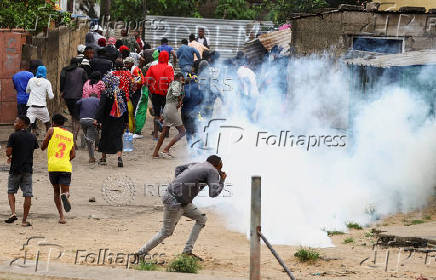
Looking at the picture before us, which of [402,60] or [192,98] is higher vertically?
[402,60]

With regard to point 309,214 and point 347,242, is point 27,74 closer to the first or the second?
point 309,214

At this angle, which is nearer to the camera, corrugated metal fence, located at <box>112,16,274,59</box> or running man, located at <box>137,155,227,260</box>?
running man, located at <box>137,155,227,260</box>

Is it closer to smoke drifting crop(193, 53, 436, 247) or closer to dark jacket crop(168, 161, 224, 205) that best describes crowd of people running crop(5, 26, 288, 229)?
smoke drifting crop(193, 53, 436, 247)

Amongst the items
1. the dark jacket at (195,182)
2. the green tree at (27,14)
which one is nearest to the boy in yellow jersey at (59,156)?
the dark jacket at (195,182)

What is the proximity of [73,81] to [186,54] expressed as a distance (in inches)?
203

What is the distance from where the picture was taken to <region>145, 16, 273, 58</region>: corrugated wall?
1336 inches

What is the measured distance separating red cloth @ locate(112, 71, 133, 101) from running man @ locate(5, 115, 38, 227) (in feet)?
16.3

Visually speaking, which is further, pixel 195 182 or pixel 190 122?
pixel 190 122

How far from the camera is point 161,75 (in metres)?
18.8

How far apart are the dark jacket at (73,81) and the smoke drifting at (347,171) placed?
3.88 m

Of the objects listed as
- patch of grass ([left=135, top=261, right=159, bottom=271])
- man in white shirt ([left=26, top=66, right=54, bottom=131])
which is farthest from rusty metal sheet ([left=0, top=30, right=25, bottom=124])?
patch of grass ([left=135, top=261, right=159, bottom=271])

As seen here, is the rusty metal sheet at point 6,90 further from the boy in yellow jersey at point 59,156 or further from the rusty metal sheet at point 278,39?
the boy in yellow jersey at point 59,156

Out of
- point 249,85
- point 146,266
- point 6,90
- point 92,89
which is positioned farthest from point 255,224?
point 6,90

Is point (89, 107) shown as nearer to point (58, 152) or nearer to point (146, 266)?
point (58, 152)
